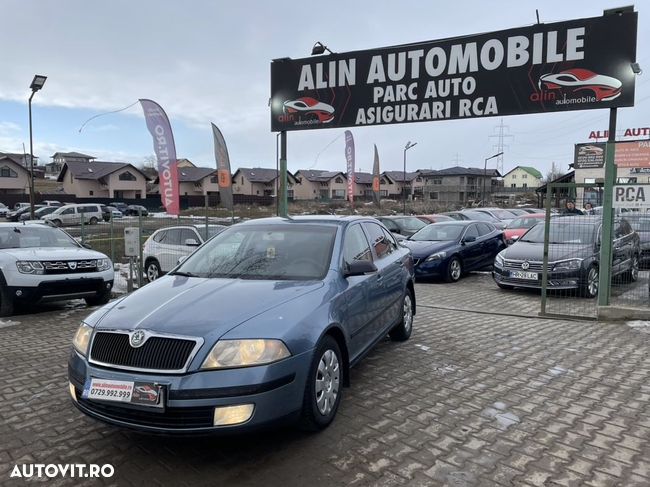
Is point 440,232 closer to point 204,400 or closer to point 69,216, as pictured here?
point 204,400

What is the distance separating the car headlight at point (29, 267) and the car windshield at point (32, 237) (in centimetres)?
86

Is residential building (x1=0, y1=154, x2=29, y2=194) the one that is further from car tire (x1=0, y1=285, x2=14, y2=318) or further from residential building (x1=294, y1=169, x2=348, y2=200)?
car tire (x1=0, y1=285, x2=14, y2=318)

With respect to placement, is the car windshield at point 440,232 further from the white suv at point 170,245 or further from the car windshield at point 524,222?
the car windshield at point 524,222

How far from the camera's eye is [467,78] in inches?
Result: 354

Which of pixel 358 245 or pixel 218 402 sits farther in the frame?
pixel 358 245

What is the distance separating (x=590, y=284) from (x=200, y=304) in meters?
7.89

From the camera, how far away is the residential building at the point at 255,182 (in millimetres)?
87375

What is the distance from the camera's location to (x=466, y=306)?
873 cm

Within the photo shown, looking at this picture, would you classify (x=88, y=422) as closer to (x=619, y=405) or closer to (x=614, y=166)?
(x=619, y=405)

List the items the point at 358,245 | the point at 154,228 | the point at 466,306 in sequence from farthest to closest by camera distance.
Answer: the point at 154,228, the point at 466,306, the point at 358,245

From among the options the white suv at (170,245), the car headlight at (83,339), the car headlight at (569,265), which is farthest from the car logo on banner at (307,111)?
the car headlight at (83,339)

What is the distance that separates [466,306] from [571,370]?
3.67 meters

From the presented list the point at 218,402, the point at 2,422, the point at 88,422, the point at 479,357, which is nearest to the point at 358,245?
the point at 479,357

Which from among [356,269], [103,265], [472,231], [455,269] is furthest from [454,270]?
[356,269]
